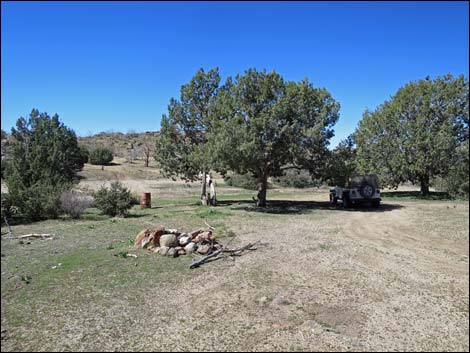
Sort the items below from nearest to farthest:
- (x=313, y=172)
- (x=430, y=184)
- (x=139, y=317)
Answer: (x=139, y=317) < (x=313, y=172) < (x=430, y=184)

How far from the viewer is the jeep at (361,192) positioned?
67.3ft

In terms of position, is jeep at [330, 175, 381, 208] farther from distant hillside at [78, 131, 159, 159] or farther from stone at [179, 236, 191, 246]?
distant hillside at [78, 131, 159, 159]

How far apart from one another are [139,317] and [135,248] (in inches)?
188

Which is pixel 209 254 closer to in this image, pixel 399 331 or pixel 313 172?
pixel 399 331

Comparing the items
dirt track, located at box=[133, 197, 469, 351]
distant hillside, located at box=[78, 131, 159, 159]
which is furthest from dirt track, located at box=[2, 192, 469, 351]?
distant hillside, located at box=[78, 131, 159, 159]

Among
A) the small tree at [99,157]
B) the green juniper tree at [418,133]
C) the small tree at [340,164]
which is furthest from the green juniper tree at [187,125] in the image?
the small tree at [99,157]

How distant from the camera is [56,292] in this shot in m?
6.75

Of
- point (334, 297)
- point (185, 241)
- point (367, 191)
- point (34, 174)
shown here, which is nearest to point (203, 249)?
point (185, 241)

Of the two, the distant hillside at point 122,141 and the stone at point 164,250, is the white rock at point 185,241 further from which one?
the distant hillside at point 122,141

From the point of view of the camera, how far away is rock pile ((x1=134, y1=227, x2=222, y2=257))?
9.93 meters

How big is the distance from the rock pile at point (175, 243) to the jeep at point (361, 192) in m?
11.9

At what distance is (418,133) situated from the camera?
24.9 metres

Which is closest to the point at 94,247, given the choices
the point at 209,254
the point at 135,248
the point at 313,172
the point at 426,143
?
the point at 135,248

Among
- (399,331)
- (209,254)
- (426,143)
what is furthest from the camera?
(426,143)
